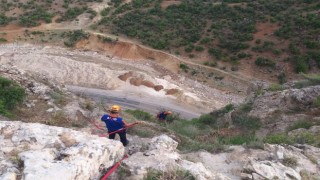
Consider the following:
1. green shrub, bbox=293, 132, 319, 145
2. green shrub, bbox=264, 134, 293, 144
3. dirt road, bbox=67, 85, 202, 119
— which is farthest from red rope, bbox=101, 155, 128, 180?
dirt road, bbox=67, 85, 202, 119

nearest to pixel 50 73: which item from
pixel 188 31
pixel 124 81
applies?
pixel 124 81

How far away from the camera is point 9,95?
51.2ft

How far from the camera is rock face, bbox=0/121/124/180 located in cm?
730

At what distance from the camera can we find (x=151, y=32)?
43.2m

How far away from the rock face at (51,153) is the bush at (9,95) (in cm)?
627

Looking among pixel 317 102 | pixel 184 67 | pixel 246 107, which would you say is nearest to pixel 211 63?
pixel 184 67

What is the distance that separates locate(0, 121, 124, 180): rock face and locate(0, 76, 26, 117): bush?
247 inches

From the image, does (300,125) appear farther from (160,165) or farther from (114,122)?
(160,165)

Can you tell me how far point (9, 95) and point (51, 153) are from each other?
8559 millimetres

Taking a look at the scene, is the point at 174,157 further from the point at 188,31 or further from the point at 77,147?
the point at 188,31

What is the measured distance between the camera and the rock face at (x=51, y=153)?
288 inches

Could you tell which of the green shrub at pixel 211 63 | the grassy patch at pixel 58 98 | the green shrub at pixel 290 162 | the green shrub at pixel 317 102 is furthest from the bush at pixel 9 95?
the green shrub at pixel 211 63

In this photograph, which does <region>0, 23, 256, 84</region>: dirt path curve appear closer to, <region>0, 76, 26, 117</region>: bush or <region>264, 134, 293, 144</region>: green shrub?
<region>264, 134, 293, 144</region>: green shrub

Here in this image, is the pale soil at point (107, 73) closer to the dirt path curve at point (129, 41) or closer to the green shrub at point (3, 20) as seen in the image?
the dirt path curve at point (129, 41)
